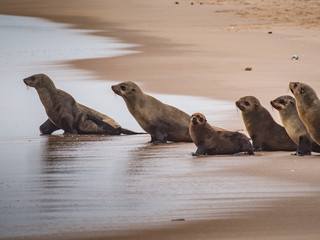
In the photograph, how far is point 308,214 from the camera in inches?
222

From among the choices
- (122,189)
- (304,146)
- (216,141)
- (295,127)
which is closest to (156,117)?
(216,141)

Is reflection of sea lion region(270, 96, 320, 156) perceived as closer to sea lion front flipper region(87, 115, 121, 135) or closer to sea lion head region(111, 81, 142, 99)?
sea lion head region(111, 81, 142, 99)

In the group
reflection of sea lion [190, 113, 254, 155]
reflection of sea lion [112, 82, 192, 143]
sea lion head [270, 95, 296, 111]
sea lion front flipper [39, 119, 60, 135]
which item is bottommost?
sea lion front flipper [39, 119, 60, 135]

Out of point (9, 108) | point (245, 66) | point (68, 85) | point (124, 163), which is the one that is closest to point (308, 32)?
point (245, 66)

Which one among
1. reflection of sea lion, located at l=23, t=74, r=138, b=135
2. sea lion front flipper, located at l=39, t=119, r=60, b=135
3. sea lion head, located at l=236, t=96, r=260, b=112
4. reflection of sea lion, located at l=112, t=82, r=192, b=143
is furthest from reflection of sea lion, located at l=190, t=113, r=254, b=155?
sea lion front flipper, located at l=39, t=119, r=60, b=135

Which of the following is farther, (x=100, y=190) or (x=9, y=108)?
(x=9, y=108)

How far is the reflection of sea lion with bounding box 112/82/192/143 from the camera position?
1041 centimetres

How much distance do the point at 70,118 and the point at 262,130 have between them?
286 cm

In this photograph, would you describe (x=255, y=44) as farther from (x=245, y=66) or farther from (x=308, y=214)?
(x=308, y=214)

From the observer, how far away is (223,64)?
1794 cm

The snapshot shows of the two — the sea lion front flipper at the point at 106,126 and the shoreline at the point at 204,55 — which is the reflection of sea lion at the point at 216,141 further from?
the shoreline at the point at 204,55

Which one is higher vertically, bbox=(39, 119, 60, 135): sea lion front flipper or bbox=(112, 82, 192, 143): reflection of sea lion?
bbox=(112, 82, 192, 143): reflection of sea lion

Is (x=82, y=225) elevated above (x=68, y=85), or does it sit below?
above

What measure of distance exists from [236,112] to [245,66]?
5875 mm
